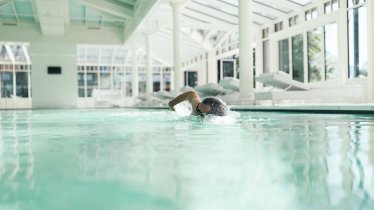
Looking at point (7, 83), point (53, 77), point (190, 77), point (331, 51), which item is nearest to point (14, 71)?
point (7, 83)

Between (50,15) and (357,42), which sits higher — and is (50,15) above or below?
above

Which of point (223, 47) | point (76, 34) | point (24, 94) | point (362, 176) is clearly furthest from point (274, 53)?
point (24, 94)

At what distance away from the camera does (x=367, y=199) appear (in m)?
1.28

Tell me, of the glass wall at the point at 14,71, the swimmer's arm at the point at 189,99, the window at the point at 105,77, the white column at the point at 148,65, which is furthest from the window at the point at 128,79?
the swimmer's arm at the point at 189,99

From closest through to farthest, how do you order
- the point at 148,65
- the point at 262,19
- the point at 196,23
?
the point at 262,19
the point at 196,23
the point at 148,65

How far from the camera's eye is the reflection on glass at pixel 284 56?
16328 mm

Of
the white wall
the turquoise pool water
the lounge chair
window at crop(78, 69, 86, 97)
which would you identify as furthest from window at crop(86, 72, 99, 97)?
the turquoise pool water

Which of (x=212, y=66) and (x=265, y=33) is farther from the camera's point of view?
(x=212, y=66)

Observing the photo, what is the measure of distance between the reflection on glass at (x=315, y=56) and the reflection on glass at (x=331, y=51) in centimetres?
26

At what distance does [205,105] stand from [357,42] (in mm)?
8332

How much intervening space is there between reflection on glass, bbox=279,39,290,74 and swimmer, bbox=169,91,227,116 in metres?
11.1

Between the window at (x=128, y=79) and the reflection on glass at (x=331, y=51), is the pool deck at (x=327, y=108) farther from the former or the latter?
the window at (x=128, y=79)

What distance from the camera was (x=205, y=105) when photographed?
18.1ft

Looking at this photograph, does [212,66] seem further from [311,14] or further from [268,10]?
[311,14]
